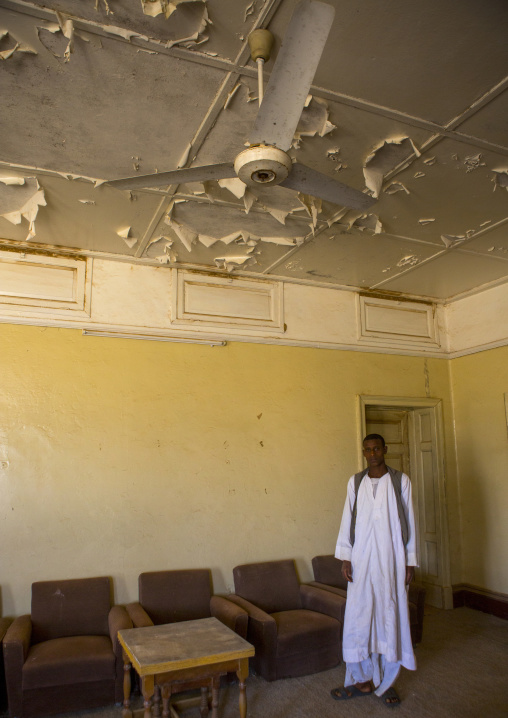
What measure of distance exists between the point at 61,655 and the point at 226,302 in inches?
118

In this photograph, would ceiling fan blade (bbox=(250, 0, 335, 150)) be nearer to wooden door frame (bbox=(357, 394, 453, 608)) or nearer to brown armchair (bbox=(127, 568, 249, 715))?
brown armchair (bbox=(127, 568, 249, 715))

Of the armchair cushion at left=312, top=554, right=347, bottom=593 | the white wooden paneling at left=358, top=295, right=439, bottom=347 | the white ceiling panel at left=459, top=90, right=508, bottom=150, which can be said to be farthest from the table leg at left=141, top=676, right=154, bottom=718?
the white wooden paneling at left=358, top=295, right=439, bottom=347

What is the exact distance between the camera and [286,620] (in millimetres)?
3840

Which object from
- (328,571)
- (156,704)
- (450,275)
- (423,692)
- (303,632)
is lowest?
(423,692)

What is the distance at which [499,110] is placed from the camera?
2568 mm

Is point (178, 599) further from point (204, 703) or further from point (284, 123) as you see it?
point (284, 123)

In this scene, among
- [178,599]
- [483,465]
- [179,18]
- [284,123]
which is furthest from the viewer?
[483,465]

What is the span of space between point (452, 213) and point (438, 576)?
372 cm

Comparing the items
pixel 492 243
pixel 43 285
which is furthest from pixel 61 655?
pixel 492 243

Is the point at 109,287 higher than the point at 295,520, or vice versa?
the point at 109,287

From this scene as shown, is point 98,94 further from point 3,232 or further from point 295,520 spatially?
point 295,520

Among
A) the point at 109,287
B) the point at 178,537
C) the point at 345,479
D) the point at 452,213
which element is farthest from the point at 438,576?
the point at 109,287

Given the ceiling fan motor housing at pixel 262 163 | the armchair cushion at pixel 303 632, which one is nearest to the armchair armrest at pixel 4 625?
the armchair cushion at pixel 303 632

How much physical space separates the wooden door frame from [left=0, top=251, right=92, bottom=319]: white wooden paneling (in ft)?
9.28
